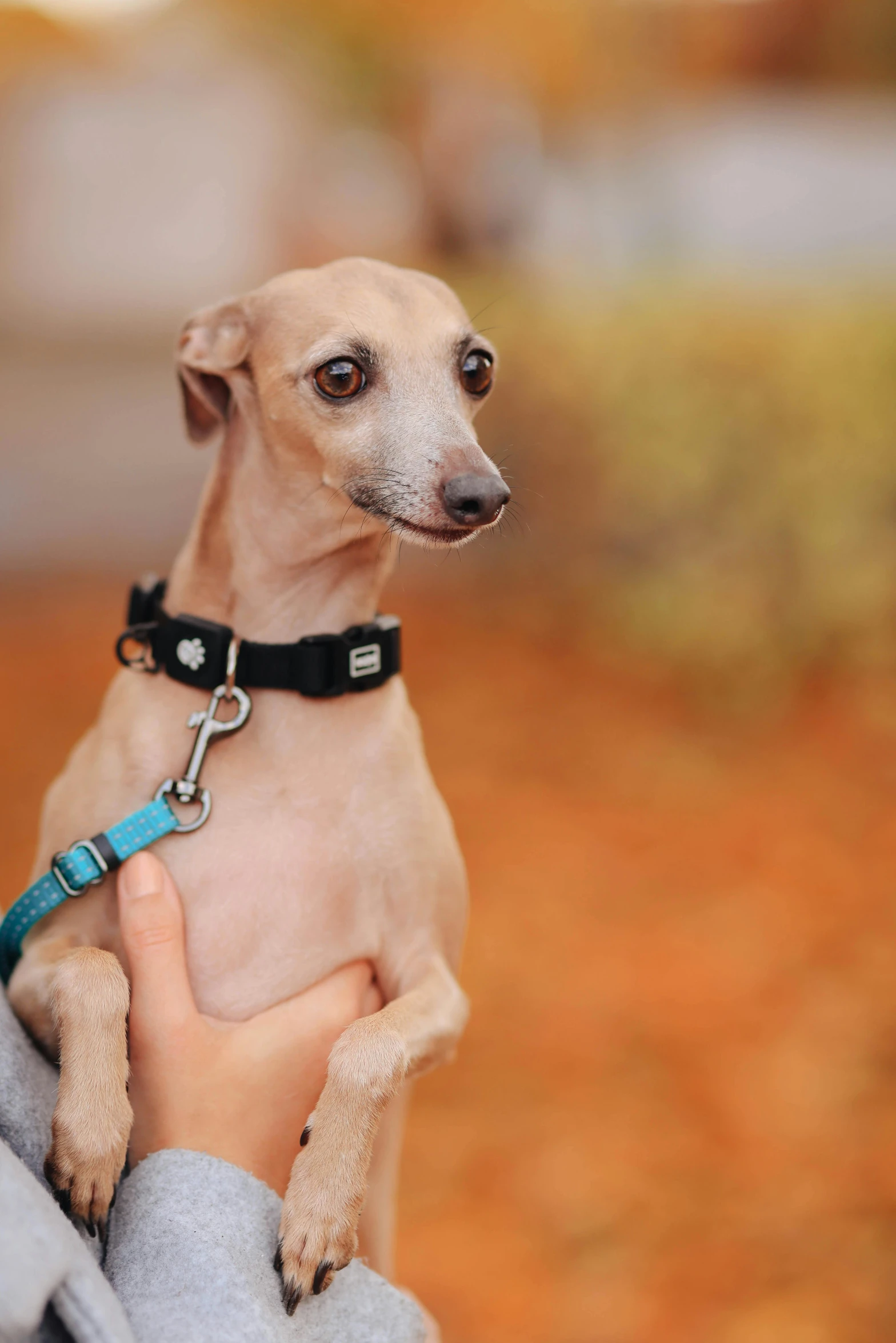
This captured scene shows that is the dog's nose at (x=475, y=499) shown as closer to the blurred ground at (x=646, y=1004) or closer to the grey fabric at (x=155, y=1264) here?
the grey fabric at (x=155, y=1264)

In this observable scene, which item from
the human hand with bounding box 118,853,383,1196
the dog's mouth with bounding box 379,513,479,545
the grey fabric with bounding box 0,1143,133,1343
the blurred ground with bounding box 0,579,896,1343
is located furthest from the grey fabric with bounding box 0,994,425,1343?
the blurred ground with bounding box 0,579,896,1343

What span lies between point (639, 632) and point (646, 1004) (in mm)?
2487

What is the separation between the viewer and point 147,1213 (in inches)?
46.6

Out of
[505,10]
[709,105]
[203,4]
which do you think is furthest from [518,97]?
[203,4]

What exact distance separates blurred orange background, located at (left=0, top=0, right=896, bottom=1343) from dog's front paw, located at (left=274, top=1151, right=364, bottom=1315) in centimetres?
113

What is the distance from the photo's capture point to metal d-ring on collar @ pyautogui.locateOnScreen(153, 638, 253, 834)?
154cm

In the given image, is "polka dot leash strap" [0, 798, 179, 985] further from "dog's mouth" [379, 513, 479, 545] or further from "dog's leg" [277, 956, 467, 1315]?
"dog's mouth" [379, 513, 479, 545]

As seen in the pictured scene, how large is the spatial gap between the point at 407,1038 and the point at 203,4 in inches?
512

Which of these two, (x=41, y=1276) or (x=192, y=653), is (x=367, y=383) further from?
(x=41, y=1276)

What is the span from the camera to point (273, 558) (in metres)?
1.69

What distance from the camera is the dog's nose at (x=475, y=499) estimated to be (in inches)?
59.6

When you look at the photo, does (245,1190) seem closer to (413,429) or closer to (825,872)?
(413,429)

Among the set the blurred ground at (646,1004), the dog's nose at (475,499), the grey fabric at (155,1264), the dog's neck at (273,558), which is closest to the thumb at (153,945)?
the grey fabric at (155,1264)

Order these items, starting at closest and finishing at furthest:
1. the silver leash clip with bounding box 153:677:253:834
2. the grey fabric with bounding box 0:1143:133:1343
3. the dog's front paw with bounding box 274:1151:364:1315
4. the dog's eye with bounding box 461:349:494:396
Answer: the grey fabric with bounding box 0:1143:133:1343, the dog's front paw with bounding box 274:1151:364:1315, the silver leash clip with bounding box 153:677:253:834, the dog's eye with bounding box 461:349:494:396
